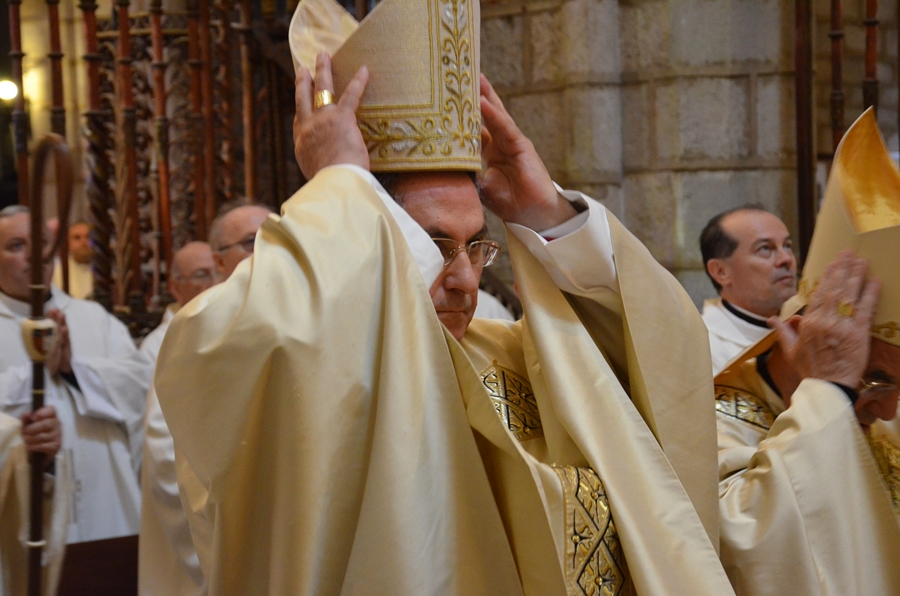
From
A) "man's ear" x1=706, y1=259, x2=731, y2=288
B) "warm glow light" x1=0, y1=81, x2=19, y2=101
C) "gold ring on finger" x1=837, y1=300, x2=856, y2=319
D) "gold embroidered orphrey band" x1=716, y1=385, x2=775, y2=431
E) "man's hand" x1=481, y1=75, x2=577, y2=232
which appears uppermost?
"warm glow light" x1=0, y1=81, x2=19, y2=101

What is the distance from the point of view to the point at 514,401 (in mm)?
1853

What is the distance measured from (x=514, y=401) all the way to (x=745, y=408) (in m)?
0.72

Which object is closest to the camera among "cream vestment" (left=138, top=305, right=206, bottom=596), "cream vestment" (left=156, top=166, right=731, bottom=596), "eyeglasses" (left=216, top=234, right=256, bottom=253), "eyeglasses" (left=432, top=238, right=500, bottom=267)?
"cream vestment" (left=156, top=166, right=731, bottom=596)

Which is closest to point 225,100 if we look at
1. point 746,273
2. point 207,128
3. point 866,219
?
point 207,128

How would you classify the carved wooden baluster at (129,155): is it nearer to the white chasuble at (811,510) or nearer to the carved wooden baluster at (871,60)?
the carved wooden baluster at (871,60)

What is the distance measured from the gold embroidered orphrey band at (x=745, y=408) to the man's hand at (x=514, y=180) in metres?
0.69

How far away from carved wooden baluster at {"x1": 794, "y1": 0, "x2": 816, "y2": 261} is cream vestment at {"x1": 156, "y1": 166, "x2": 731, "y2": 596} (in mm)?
3811

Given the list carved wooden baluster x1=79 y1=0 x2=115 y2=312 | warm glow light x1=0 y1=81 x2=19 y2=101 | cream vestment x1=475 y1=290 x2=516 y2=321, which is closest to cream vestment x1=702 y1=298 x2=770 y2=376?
cream vestment x1=475 y1=290 x2=516 y2=321

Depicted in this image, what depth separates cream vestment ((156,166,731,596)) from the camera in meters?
1.35

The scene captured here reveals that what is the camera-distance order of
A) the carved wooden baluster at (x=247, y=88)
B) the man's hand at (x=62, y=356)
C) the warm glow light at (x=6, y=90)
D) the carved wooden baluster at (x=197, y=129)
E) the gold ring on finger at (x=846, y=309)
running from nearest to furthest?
the gold ring on finger at (x=846, y=309) < the man's hand at (x=62, y=356) < the carved wooden baluster at (x=197, y=129) < the carved wooden baluster at (x=247, y=88) < the warm glow light at (x=6, y=90)

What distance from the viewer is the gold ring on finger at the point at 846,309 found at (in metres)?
1.97

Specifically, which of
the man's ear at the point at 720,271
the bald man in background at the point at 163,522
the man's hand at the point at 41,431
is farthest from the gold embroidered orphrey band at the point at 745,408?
the man's ear at the point at 720,271

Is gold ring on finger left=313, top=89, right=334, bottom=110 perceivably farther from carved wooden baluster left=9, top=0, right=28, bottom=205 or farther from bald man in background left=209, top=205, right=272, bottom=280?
carved wooden baluster left=9, top=0, right=28, bottom=205

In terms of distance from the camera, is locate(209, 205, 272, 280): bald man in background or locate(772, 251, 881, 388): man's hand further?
locate(209, 205, 272, 280): bald man in background
